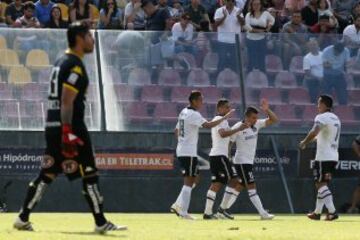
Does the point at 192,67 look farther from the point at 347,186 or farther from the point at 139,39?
the point at 347,186

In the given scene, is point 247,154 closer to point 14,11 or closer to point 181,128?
point 181,128

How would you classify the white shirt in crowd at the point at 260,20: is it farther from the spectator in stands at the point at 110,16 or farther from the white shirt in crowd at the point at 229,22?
the spectator in stands at the point at 110,16

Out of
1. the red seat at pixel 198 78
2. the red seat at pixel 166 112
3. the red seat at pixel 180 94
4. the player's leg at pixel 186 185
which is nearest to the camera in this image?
the player's leg at pixel 186 185

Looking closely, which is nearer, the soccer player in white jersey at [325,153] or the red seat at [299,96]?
the soccer player in white jersey at [325,153]

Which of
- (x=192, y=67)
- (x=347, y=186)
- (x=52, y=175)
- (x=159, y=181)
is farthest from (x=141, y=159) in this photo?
(x=52, y=175)

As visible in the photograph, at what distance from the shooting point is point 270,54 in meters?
26.2

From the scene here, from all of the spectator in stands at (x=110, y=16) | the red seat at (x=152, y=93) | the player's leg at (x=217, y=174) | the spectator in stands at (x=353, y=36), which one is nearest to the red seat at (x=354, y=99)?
the spectator in stands at (x=353, y=36)

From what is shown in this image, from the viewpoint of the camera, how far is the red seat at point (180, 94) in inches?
1006

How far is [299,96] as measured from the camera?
26000mm

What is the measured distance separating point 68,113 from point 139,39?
12.5 metres

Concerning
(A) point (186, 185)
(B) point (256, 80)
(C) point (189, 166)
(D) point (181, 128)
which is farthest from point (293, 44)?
(A) point (186, 185)

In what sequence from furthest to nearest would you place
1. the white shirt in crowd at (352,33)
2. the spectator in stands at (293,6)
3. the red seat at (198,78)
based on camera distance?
the spectator in stands at (293,6)
the white shirt in crowd at (352,33)
the red seat at (198,78)

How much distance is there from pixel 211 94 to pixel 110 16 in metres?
3.41

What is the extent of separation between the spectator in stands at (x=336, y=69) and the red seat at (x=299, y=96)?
0.43 m
